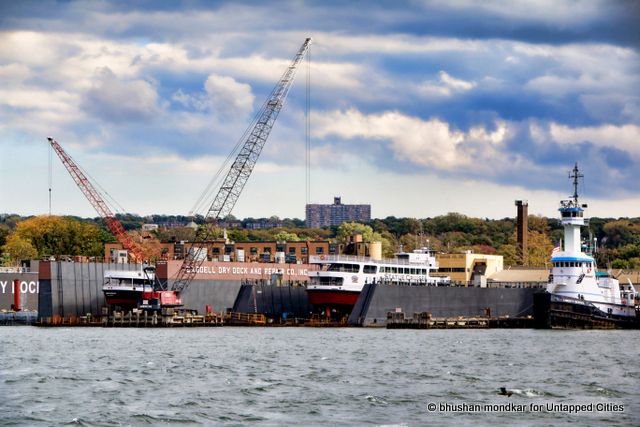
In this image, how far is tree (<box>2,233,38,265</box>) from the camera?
182250 mm

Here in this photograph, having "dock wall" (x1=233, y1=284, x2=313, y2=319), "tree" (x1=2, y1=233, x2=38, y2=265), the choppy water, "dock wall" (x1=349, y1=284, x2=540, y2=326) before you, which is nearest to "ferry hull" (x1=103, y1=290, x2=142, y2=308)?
"dock wall" (x1=233, y1=284, x2=313, y2=319)

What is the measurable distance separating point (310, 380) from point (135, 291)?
70.2m

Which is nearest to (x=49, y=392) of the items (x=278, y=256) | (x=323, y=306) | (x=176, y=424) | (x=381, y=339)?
A: (x=176, y=424)

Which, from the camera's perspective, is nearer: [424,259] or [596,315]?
[596,315]

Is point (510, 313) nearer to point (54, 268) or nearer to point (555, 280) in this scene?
point (555, 280)

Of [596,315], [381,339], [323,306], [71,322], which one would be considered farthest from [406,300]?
[71,322]

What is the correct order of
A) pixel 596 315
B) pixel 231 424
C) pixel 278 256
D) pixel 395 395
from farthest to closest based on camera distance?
1. pixel 278 256
2. pixel 596 315
3. pixel 395 395
4. pixel 231 424

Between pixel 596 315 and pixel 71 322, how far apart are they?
51.9 m

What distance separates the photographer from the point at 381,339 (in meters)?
93.7

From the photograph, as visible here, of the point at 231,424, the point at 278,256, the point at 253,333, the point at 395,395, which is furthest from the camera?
the point at 278,256

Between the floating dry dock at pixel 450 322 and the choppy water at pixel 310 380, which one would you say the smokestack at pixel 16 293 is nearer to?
the choppy water at pixel 310 380

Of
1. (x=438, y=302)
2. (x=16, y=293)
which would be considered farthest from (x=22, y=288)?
(x=438, y=302)

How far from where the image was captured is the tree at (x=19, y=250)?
182250mm

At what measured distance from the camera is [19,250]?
18325 cm
